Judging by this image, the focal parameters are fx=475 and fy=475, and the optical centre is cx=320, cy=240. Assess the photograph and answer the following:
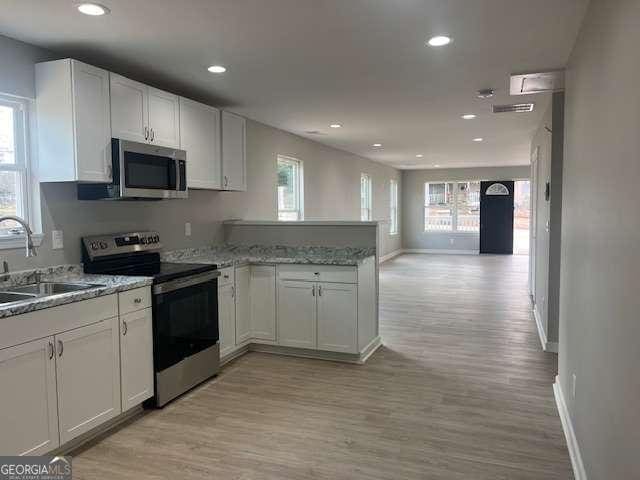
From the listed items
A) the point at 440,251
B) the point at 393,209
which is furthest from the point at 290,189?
the point at 440,251

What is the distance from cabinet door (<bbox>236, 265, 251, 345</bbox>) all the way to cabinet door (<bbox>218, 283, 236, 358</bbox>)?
→ 2.9 inches

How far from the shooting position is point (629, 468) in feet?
4.91

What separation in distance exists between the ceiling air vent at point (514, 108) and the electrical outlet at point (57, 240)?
4297 mm

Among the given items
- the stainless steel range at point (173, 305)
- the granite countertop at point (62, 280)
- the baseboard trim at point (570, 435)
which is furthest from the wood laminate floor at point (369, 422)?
the granite countertop at point (62, 280)

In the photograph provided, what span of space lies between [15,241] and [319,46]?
232 cm

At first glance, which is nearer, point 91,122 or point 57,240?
point 91,122

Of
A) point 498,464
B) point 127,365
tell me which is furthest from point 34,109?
point 498,464

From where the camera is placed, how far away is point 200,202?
4816 millimetres

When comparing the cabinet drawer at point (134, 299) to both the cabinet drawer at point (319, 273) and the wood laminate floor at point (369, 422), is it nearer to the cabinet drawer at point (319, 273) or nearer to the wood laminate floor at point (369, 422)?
the wood laminate floor at point (369, 422)

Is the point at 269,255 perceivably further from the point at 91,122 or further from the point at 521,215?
the point at 521,215

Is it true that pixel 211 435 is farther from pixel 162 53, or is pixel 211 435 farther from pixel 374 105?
pixel 374 105

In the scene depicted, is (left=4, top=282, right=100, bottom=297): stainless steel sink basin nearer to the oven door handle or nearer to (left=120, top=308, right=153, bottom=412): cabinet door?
(left=120, top=308, right=153, bottom=412): cabinet door

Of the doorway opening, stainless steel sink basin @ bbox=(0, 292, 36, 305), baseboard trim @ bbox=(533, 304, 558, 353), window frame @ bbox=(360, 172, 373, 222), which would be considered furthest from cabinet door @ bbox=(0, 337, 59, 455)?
the doorway opening

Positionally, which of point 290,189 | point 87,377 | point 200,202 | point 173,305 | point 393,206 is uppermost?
point 290,189
